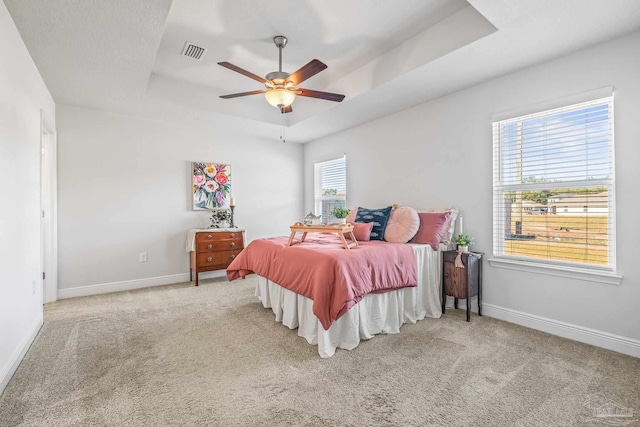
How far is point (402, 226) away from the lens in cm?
333

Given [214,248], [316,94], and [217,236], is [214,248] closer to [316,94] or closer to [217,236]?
[217,236]

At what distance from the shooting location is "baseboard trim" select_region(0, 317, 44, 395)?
1.89 metres

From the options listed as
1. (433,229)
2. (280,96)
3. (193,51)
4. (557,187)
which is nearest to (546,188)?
(557,187)

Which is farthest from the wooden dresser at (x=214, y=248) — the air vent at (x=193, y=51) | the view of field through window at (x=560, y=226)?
the view of field through window at (x=560, y=226)

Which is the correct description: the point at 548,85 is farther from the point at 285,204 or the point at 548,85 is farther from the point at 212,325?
the point at 285,204

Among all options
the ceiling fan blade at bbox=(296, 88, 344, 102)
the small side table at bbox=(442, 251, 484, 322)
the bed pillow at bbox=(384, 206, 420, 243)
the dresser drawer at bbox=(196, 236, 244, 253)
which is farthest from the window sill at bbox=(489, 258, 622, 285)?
the dresser drawer at bbox=(196, 236, 244, 253)

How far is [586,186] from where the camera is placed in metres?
2.54

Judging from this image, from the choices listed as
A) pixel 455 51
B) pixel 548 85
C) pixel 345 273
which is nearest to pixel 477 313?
pixel 345 273

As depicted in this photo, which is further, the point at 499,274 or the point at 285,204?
the point at 285,204

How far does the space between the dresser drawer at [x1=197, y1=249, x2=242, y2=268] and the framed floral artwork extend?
82 centimetres

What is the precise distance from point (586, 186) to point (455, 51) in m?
1.58

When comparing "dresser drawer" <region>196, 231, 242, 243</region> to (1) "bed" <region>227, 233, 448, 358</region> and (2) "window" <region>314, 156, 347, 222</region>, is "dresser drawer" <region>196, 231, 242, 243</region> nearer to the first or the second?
(1) "bed" <region>227, 233, 448, 358</region>

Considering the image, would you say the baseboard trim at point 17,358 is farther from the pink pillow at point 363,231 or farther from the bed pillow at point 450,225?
the bed pillow at point 450,225

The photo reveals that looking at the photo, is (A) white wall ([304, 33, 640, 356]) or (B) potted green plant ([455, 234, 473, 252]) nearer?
(A) white wall ([304, 33, 640, 356])
